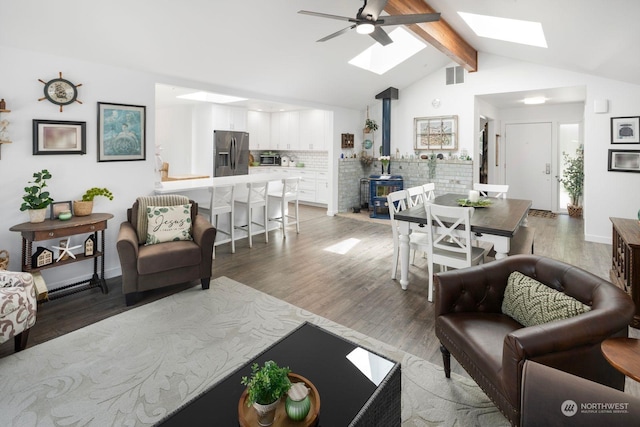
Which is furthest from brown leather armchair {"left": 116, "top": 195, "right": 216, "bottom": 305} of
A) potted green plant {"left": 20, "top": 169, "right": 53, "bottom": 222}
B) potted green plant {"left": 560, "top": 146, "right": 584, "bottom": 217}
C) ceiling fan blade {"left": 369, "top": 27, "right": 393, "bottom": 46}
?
potted green plant {"left": 560, "top": 146, "right": 584, "bottom": 217}

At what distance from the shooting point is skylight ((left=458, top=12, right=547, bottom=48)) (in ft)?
15.1

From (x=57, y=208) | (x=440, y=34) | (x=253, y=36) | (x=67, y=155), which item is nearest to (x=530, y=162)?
(x=440, y=34)

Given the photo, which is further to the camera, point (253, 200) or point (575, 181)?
point (575, 181)

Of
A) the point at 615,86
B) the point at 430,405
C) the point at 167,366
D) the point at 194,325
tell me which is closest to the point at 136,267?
the point at 194,325

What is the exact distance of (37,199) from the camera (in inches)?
127

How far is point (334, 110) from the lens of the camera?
7430 millimetres

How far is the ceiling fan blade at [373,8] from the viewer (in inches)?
114

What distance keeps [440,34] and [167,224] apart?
4309mm

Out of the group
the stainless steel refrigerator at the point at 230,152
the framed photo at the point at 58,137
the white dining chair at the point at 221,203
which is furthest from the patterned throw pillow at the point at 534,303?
the stainless steel refrigerator at the point at 230,152

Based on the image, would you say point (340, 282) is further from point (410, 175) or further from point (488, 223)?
point (410, 175)

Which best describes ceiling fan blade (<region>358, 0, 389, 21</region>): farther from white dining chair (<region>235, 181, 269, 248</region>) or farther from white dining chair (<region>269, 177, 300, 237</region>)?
white dining chair (<region>269, 177, 300, 237</region>)

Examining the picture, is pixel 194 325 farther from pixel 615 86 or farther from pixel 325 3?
pixel 615 86

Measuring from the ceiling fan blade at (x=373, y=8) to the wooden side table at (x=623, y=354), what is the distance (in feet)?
9.06

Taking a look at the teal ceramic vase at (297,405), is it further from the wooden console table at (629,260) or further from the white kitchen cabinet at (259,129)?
the white kitchen cabinet at (259,129)
